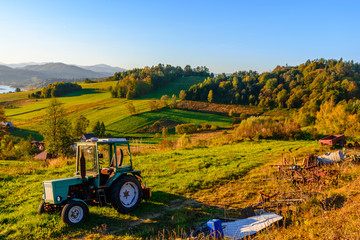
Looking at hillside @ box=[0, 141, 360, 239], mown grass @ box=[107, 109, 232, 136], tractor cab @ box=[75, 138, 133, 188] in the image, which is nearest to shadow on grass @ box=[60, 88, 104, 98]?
mown grass @ box=[107, 109, 232, 136]

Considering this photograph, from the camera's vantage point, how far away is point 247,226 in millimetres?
7254

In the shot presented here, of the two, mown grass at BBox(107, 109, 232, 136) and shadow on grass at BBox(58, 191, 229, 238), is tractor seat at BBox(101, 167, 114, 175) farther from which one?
mown grass at BBox(107, 109, 232, 136)

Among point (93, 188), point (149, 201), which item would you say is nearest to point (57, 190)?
point (93, 188)

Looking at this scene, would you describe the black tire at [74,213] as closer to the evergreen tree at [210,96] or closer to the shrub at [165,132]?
the shrub at [165,132]

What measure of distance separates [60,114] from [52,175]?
1638 centimetres

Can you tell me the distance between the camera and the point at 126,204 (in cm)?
912

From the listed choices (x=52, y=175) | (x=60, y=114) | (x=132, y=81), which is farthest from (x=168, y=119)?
(x=52, y=175)

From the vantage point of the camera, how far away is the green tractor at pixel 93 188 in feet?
26.3

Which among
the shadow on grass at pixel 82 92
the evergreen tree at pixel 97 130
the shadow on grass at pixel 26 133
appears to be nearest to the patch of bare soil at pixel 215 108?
the evergreen tree at pixel 97 130

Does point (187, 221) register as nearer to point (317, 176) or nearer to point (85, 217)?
point (85, 217)

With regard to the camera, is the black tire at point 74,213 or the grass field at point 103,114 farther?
the grass field at point 103,114

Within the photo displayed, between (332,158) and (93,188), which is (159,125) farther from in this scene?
(93,188)

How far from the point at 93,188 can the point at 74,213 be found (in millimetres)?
1043

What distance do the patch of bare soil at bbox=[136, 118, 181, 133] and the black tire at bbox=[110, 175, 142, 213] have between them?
188 ft
